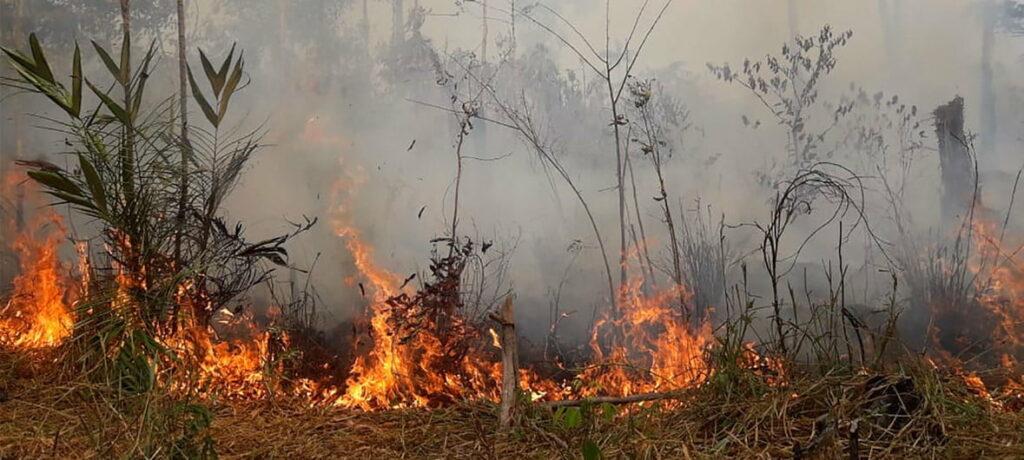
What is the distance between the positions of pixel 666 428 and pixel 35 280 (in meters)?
3.13

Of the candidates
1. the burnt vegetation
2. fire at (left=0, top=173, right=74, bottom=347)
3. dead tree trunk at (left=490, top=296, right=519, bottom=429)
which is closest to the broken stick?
the burnt vegetation

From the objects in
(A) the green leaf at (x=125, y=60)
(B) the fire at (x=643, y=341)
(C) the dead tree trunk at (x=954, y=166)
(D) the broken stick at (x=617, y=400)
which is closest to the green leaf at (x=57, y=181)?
(A) the green leaf at (x=125, y=60)

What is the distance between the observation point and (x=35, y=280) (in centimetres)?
378

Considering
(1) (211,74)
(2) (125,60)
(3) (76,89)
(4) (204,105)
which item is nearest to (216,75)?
(1) (211,74)

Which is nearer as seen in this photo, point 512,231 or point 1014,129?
point 1014,129

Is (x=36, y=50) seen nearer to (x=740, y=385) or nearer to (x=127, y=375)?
(x=127, y=375)

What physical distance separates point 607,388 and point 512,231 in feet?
2.49

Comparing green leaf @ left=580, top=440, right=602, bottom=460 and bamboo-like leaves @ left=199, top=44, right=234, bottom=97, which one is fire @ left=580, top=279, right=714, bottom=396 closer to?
green leaf @ left=580, top=440, right=602, bottom=460

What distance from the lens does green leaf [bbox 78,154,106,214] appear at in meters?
2.94

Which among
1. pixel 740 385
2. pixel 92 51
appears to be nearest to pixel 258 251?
pixel 92 51

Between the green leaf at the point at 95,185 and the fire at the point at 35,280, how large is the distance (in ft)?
2.88

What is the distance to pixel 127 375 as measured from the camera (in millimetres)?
2922

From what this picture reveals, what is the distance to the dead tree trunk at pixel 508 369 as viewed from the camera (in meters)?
2.52

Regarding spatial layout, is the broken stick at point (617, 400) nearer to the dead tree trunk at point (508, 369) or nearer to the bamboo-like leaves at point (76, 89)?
the dead tree trunk at point (508, 369)
